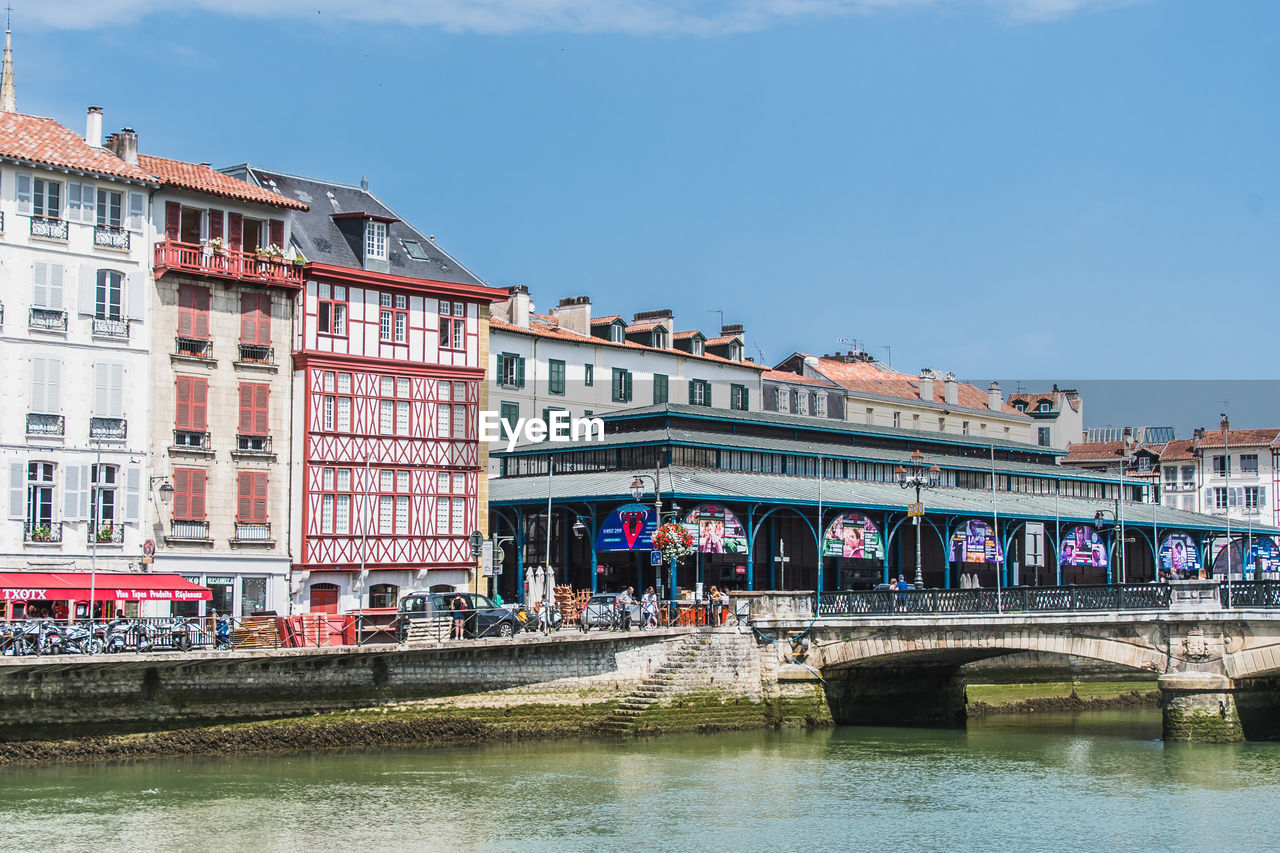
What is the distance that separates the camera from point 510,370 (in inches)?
2734

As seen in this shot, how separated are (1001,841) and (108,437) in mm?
27117

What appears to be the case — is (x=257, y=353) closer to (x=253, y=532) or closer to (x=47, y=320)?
(x=253, y=532)

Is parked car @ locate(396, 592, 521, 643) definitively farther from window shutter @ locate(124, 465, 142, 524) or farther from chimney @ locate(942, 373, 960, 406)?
chimney @ locate(942, 373, 960, 406)

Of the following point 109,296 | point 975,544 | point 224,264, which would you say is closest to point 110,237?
point 109,296

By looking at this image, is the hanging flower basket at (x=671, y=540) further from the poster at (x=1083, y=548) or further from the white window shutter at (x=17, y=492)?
the poster at (x=1083, y=548)

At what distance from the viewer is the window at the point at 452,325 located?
178ft

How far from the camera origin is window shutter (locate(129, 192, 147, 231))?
47.0 metres

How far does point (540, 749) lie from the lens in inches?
1607

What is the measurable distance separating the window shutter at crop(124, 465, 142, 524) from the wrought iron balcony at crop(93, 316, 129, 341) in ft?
11.9

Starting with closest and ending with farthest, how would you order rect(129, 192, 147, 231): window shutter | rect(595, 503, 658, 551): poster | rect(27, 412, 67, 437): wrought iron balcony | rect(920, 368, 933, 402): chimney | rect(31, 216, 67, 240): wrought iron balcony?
rect(27, 412, 67, 437): wrought iron balcony, rect(31, 216, 67, 240): wrought iron balcony, rect(129, 192, 147, 231): window shutter, rect(595, 503, 658, 551): poster, rect(920, 368, 933, 402): chimney

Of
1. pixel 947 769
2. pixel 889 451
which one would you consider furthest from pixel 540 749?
pixel 889 451

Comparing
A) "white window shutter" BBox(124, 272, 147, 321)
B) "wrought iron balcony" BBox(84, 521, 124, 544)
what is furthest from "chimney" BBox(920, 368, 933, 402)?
"wrought iron balcony" BBox(84, 521, 124, 544)

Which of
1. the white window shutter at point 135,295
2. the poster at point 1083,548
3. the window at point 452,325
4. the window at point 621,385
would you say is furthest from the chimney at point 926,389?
the white window shutter at point 135,295

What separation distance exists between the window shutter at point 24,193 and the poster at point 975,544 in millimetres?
34923
